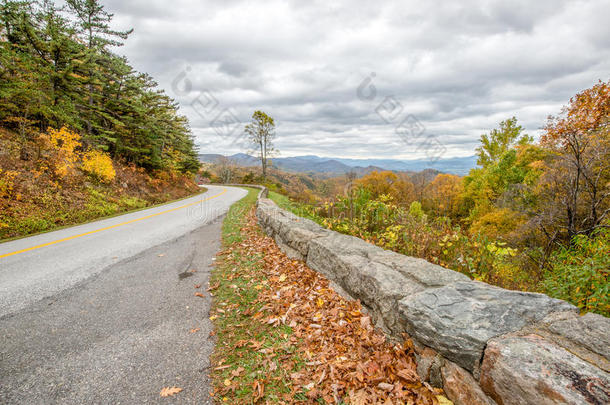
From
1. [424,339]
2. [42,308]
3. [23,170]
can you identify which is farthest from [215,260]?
[23,170]

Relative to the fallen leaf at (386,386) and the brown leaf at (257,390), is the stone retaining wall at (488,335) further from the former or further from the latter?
the brown leaf at (257,390)

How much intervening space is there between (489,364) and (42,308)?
5.60 m

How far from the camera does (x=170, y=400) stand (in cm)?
219

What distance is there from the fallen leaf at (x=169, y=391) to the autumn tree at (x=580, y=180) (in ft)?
21.6

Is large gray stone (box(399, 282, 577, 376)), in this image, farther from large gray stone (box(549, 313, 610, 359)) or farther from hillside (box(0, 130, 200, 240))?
hillside (box(0, 130, 200, 240))

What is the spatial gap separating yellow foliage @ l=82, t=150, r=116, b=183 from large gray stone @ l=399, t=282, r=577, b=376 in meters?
17.0

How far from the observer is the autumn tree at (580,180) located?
6094mm

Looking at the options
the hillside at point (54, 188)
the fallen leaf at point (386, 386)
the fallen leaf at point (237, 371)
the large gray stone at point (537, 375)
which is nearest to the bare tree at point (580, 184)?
the large gray stone at point (537, 375)

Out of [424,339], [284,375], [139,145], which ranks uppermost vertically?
[139,145]

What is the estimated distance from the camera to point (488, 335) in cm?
185

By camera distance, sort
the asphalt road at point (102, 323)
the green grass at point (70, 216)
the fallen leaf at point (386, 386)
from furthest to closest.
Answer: the green grass at point (70, 216) → the asphalt road at point (102, 323) → the fallen leaf at point (386, 386)

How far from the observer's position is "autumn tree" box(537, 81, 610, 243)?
6.09 m

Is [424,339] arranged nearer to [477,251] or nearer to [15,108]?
[477,251]

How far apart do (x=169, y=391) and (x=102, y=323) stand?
175cm
